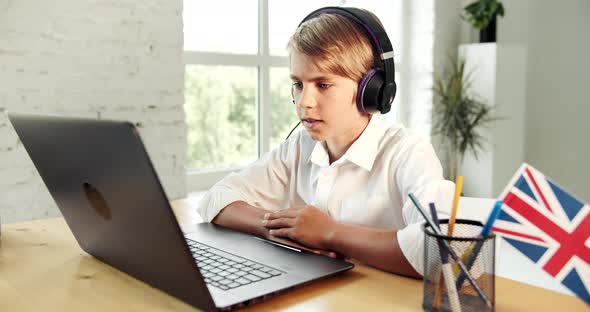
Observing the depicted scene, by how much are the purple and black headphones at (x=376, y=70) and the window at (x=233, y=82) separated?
1472 mm

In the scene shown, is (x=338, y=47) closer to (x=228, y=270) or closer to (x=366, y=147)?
(x=366, y=147)

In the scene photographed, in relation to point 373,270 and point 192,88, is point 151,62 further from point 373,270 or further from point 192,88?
point 373,270

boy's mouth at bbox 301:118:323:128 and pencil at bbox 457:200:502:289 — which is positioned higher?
boy's mouth at bbox 301:118:323:128

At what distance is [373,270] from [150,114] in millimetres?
1510

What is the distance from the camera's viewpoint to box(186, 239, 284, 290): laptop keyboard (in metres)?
0.75

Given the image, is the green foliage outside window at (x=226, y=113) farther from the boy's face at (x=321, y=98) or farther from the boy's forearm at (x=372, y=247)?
the boy's forearm at (x=372, y=247)

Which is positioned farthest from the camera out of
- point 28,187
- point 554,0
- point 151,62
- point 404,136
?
point 554,0

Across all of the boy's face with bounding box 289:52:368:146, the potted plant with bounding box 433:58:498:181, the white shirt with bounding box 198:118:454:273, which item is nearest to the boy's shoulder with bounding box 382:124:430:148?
the white shirt with bounding box 198:118:454:273

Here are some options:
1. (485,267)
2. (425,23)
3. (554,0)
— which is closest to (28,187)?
(485,267)

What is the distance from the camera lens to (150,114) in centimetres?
217

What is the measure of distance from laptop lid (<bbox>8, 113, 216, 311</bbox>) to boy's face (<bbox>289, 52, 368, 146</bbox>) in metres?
0.45

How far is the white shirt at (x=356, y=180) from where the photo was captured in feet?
3.39

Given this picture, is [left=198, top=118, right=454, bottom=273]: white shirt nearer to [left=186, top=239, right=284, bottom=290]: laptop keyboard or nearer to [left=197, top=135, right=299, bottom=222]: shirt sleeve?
[left=197, top=135, right=299, bottom=222]: shirt sleeve

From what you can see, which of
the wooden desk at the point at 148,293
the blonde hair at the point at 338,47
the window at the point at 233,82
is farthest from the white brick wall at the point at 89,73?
the blonde hair at the point at 338,47
